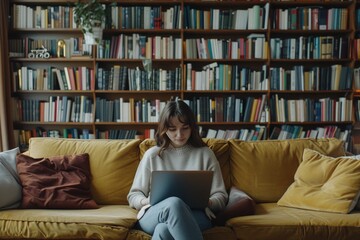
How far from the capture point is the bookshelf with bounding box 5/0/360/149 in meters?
4.10

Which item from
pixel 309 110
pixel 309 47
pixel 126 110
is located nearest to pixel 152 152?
pixel 126 110

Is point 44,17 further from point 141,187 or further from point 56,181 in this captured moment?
point 141,187

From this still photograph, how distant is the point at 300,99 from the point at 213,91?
0.95 m

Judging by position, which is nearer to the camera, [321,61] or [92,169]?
[92,169]

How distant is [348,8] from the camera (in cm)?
418

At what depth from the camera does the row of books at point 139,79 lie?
411 centimetres

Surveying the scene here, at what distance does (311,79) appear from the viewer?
4.13 metres

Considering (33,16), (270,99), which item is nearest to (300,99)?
(270,99)

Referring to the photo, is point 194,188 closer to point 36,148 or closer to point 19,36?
point 36,148

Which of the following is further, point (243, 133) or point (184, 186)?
point (243, 133)

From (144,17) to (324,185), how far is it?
2577 millimetres

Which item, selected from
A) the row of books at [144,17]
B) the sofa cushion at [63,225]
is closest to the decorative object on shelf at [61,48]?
the row of books at [144,17]

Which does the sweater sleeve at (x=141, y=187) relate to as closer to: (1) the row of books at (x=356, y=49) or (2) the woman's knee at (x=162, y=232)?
(2) the woman's knee at (x=162, y=232)

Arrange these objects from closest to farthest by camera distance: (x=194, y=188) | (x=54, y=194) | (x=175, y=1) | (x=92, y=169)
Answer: (x=194, y=188), (x=54, y=194), (x=92, y=169), (x=175, y=1)
